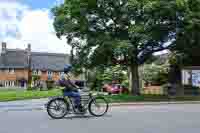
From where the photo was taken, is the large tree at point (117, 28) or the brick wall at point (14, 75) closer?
the large tree at point (117, 28)

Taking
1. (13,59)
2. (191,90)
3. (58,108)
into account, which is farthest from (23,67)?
(58,108)

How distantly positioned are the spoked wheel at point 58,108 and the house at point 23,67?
89143 mm

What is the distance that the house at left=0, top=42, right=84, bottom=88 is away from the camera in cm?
10844

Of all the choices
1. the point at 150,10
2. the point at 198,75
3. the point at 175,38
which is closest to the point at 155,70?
the point at 198,75

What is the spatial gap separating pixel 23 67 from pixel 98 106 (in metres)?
93.3

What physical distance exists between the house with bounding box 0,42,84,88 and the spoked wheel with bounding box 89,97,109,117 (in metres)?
88.7

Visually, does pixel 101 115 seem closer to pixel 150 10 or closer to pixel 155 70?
pixel 150 10

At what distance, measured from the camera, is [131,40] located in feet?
108

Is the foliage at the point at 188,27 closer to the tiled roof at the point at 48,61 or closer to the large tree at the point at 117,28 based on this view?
the large tree at the point at 117,28

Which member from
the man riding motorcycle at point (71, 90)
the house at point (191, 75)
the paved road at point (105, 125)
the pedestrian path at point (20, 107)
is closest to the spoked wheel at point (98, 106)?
the man riding motorcycle at point (71, 90)

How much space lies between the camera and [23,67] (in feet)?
359

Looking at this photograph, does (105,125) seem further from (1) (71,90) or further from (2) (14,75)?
(2) (14,75)

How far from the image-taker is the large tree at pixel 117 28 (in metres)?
31.5

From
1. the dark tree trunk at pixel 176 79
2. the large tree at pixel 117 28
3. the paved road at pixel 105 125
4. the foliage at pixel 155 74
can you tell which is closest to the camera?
the paved road at pixel 105 125
